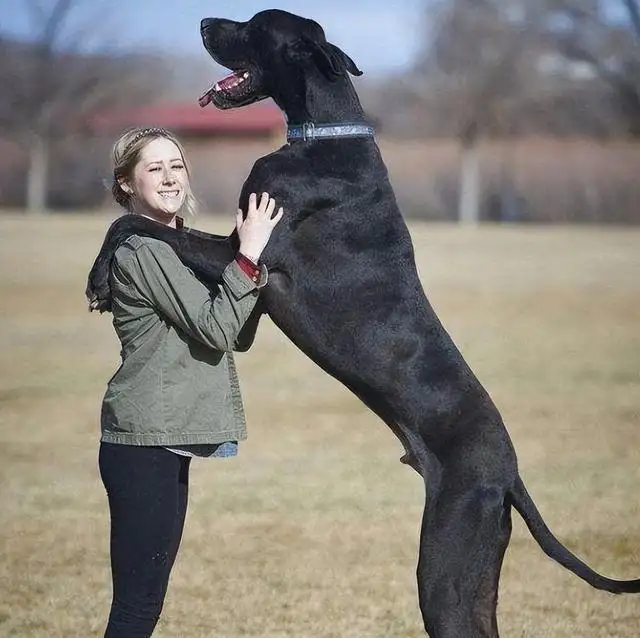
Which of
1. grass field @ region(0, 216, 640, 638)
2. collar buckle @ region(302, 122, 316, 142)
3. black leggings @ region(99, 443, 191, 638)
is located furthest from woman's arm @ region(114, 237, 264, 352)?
grass field @ region(0, 216, 640, 638)

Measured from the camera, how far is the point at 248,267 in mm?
2846

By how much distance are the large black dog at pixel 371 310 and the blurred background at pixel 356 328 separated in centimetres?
110

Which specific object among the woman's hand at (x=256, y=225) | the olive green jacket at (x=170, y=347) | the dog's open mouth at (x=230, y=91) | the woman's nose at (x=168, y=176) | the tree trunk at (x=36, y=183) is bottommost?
the olive green jacket at (x=170, y=347)

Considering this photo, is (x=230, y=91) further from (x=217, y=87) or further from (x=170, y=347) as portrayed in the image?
(x=170, y=347)

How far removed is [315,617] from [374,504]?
1803 millimetres

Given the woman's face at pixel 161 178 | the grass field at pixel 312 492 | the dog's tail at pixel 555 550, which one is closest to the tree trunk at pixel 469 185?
the grass field at pixel 312 492

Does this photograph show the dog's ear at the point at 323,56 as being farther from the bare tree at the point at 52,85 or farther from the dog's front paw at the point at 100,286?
the bare tree at the point at 52,85

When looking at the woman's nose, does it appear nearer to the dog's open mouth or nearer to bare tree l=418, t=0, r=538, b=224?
the dog's open mouth

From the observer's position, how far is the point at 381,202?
310 centimetres

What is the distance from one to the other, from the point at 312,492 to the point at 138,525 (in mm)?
3634

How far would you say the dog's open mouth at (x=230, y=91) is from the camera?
3.20 m

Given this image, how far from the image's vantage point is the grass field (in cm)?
452

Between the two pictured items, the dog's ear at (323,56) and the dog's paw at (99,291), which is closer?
the dog's paw at (99,291)

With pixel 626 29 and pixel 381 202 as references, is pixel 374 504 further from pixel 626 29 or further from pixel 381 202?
pixel 626 29
